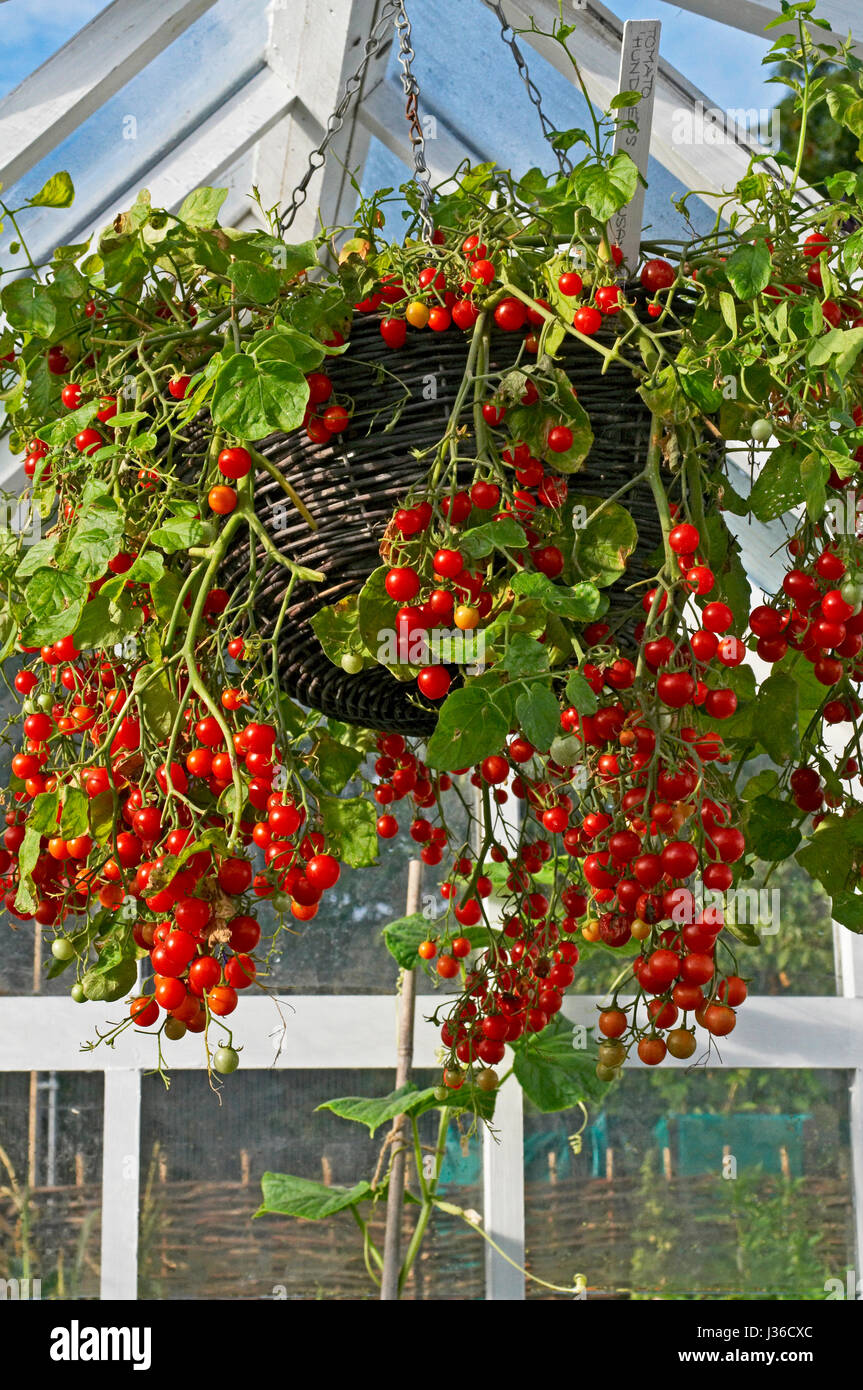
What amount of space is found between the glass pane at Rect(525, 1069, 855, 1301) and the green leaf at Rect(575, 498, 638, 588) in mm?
1759

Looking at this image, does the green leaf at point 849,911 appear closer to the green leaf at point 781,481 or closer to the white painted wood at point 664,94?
the green leaf at point 781,481

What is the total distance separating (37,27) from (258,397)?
4.56ft

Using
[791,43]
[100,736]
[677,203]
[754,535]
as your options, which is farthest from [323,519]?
[754,535]

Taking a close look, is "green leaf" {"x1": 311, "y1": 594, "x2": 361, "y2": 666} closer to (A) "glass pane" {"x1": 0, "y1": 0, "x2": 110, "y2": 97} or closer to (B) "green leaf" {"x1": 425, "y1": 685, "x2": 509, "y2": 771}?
(B) "green leaf" {"x1": 425, "y1": 685, "x2": 509, "y2": 771}

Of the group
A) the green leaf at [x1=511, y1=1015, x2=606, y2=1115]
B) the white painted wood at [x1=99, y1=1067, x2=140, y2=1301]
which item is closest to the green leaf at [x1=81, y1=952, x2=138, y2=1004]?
the green leaf at [x1=511, y1=1015, x2=606, y2=1115]

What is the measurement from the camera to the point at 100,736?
0.81 metres

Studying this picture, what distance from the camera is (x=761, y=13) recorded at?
1.29 meters

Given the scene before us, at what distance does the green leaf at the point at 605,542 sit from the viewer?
0.71 metres

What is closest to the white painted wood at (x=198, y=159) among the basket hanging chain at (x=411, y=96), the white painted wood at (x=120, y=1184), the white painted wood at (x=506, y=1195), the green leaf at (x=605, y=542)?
the basket hanging chain at (x=411, y=96)

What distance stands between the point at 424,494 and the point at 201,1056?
176 centimetres

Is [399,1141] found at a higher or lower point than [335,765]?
lower

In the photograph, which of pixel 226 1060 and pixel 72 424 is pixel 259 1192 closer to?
pixel 226 1060

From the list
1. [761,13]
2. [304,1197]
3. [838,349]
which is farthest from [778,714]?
[304,1197]

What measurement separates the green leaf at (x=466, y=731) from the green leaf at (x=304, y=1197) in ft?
4.76
